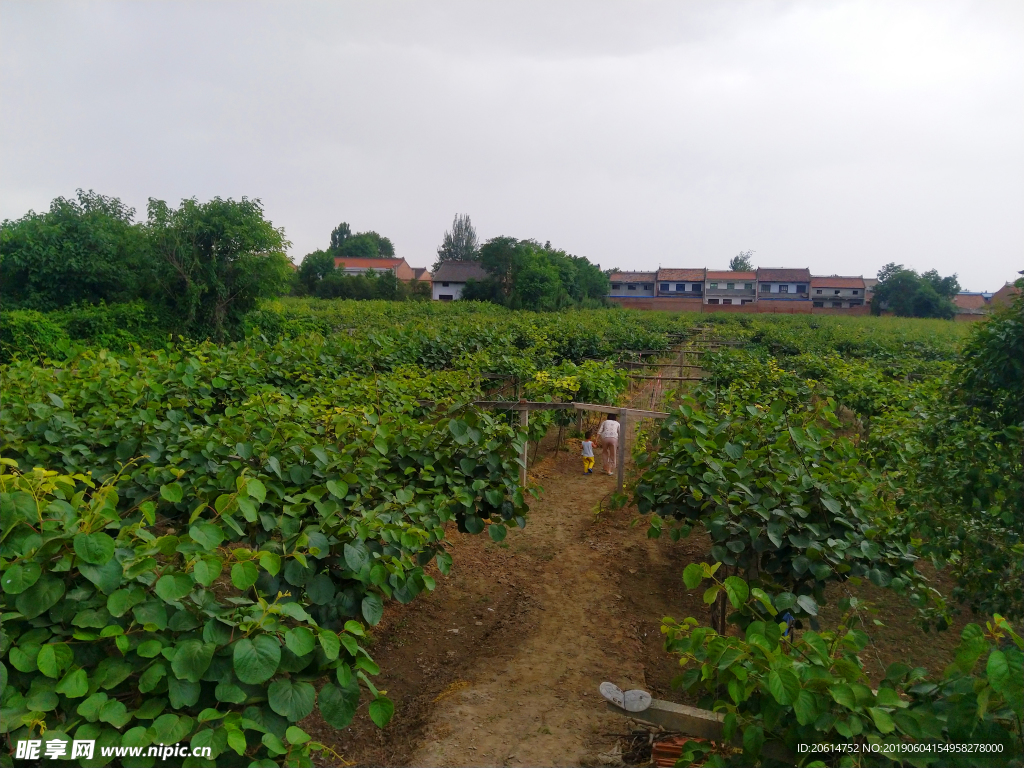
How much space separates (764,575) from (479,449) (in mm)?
1920

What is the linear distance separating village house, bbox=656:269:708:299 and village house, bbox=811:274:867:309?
11.3m

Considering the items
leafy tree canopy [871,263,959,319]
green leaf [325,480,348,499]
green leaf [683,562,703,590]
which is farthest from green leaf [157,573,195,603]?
leafy tree canopy [871,263,959,319]

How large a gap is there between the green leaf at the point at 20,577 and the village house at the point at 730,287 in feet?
221

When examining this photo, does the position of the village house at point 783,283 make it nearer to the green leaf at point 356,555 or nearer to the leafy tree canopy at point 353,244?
the leafy tree canopy at point 353,244

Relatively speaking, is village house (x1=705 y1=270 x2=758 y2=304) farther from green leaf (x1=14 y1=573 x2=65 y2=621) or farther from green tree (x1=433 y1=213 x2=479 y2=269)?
green leaf (x1=14 y1=573 x2=65 y2=621)

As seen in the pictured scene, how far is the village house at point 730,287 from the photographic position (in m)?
65.8

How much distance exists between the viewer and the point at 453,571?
6.62 metres

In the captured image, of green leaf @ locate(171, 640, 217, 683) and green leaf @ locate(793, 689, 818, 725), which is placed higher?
green leaf @ locate(171, 640, 217, 683)

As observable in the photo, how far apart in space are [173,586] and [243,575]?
0.23m

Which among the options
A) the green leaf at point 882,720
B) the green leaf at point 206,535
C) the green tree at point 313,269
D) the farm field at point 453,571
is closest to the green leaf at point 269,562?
the farm field at point 453,571

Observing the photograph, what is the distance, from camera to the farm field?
2.01 m

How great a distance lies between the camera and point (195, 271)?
17.6 metres

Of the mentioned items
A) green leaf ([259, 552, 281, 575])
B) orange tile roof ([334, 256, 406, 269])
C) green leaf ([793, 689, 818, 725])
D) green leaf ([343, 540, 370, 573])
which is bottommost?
green leaf ([793, 689, 818, 725])

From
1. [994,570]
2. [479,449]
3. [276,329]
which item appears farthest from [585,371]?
[276,329]
